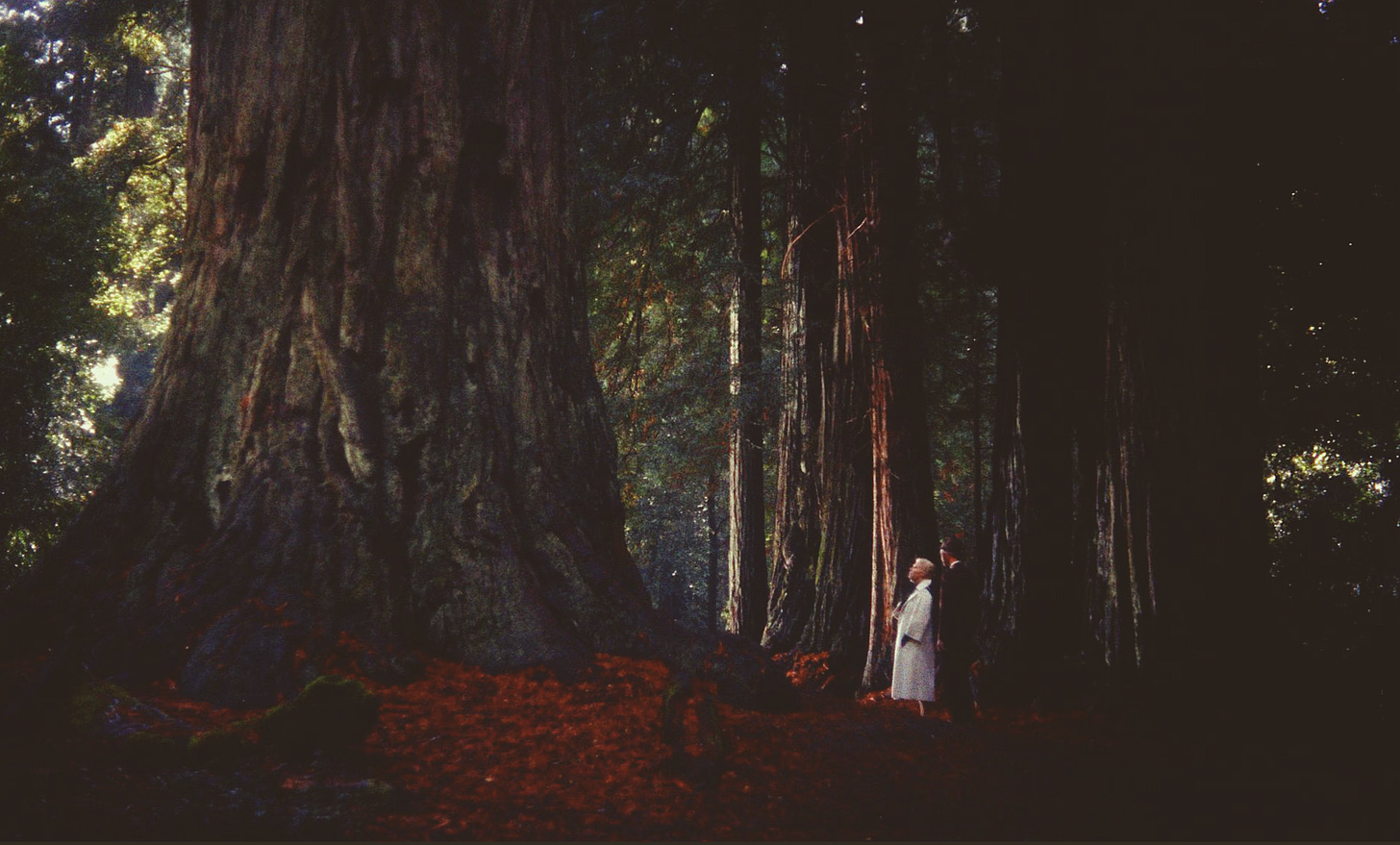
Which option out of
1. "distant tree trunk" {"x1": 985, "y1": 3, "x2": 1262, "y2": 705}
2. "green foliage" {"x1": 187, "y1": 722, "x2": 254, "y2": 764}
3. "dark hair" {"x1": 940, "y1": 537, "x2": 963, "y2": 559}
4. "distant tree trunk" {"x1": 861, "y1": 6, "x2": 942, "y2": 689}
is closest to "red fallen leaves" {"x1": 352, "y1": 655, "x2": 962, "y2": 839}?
"green foliage" {"x1": 187, "y1": 722, "x2": 254, "y2": 764}

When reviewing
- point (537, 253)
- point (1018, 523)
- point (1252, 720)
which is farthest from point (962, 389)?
point (537, 253)

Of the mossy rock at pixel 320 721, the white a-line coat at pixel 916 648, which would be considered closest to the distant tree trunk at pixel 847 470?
the white a-line coat at pixel 916 648

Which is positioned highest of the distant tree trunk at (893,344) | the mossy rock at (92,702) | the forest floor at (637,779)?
the distant tree trunk at (893,344)

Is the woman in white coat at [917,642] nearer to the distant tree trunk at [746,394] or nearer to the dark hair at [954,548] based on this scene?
the dark hair at [954,548]

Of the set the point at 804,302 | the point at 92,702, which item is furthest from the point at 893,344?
the point at 92,702

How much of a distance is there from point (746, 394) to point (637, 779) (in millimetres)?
7784

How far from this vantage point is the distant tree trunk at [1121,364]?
5.32 meters

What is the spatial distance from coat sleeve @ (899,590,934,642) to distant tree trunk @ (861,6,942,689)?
1.77 feet

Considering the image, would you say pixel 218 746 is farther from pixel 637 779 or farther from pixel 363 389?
pixel 363 389

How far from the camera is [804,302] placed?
9.55 m

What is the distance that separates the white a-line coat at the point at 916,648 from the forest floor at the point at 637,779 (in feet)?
6.71

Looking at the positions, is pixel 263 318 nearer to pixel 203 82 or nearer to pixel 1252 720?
pixel 203 82

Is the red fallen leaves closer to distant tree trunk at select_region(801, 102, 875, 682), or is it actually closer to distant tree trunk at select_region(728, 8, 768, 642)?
distant tree trunk at select_region(801, 102, 875, 682)

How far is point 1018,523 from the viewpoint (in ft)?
21.7
